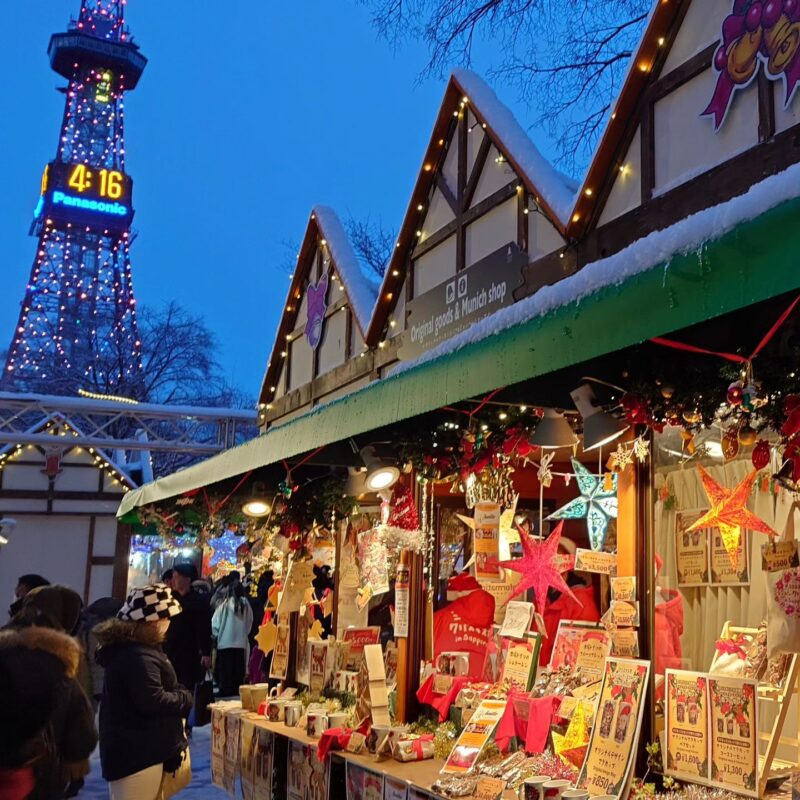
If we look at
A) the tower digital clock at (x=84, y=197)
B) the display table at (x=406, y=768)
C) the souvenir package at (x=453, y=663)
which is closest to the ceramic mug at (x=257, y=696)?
the display table at (x=406, y=768)

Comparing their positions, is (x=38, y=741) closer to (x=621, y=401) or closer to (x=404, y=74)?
(x=621, y=401)

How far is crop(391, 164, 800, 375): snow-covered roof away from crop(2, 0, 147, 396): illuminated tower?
91.4 ft

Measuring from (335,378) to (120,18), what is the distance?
50.5 metres

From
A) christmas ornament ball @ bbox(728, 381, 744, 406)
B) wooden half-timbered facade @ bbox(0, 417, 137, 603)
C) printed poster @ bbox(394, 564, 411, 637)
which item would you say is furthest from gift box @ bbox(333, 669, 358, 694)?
wooden half-timbered facade @ bbox(0, 417, 137, 603)

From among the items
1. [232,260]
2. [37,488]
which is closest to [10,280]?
[232,260]

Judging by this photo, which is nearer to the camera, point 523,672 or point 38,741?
point 38,741

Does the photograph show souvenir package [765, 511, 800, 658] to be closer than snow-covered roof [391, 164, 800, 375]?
No

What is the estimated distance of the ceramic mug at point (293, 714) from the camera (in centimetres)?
593

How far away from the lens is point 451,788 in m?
3.96

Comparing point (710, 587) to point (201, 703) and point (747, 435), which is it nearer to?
point (747, 435)

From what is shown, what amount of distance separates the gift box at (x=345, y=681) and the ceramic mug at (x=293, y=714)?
0.34m

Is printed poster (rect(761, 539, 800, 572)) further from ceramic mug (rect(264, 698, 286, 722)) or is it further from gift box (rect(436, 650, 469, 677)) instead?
ceramic mug (rect(264, 698, 286, 722))

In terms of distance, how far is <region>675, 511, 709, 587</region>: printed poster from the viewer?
4.19m

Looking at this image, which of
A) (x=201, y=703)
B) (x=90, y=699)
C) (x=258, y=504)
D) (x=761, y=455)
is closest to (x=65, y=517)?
(x=201, y=703)
